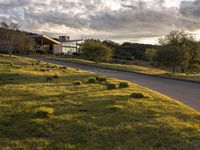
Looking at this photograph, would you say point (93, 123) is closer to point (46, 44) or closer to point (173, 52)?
point (173, 52)

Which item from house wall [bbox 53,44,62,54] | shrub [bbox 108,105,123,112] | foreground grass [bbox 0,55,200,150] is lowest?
foreground grass [bbox 0,55,200,150]

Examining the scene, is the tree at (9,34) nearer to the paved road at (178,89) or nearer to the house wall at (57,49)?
the paved road at (178,89)

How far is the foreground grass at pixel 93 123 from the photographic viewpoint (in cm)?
734

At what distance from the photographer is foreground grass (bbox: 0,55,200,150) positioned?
7.34 metres

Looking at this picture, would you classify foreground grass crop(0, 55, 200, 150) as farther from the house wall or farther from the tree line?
the house wall

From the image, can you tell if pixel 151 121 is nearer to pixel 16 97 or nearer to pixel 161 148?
pixel 161 148

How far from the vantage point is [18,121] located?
8.98 metres

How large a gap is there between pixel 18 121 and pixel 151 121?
3563 mm

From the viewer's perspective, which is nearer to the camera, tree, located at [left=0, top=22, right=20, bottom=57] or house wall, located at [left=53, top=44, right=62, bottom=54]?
tree, located at [left=0, top=22, right=20, bottom=57]

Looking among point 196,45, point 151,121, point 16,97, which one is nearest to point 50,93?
point 16,97

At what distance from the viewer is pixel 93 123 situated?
8.85 meters

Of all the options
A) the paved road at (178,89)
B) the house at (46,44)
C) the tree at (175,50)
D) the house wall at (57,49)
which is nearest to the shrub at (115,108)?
the paved road at (178,89)

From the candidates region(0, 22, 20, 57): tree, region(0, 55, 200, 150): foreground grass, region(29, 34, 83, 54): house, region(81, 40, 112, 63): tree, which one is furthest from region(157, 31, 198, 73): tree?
region(29, 34, 83, 54): house

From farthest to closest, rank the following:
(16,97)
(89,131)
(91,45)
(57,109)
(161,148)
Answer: (91,45) < (16,97) < (57,109) < (89,131) < (161,148)
